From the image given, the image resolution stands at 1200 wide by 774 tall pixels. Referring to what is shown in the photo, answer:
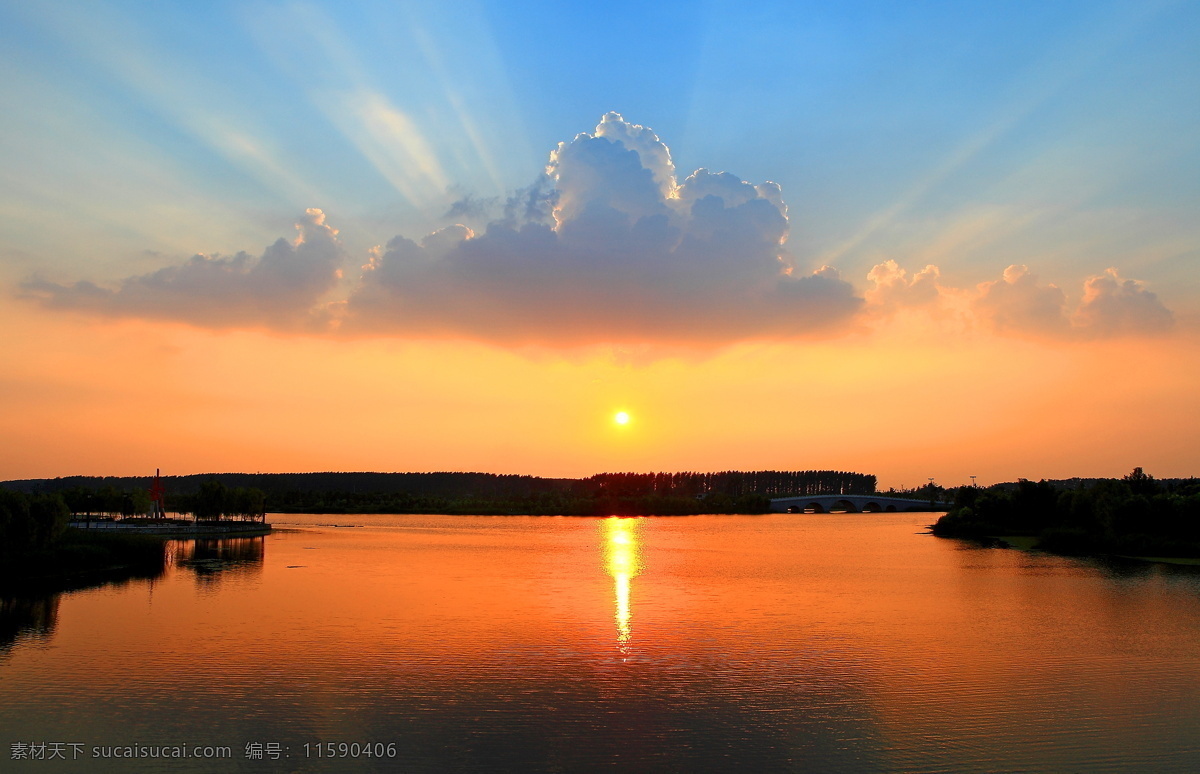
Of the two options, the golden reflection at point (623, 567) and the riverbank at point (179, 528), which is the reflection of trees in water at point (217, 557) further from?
the golden reflection at point (623, 567)

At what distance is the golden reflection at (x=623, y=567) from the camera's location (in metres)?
34.3

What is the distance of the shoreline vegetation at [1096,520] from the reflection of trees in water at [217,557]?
221 feet

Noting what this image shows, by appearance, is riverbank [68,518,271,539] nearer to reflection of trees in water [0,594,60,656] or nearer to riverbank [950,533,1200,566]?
reflection of trees in water [0,594,60,656]

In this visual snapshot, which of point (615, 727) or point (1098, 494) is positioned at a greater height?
point (1098, 494)

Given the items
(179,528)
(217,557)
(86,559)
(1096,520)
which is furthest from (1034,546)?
(179,528)

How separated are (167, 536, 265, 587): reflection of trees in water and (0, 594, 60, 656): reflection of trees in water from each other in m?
9.30

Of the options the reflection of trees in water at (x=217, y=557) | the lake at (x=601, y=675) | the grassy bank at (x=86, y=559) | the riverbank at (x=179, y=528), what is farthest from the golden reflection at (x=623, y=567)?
the riverbank at (x=179, y=528)

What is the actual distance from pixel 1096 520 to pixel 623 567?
1907 inches

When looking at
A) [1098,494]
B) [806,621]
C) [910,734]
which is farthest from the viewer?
[1098,494]

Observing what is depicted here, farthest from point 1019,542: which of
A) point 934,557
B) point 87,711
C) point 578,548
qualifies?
point 87,711

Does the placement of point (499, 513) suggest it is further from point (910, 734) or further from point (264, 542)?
point (910, 734)

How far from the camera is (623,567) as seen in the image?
208 ft

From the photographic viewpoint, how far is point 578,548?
278ft

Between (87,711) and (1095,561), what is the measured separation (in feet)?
229
